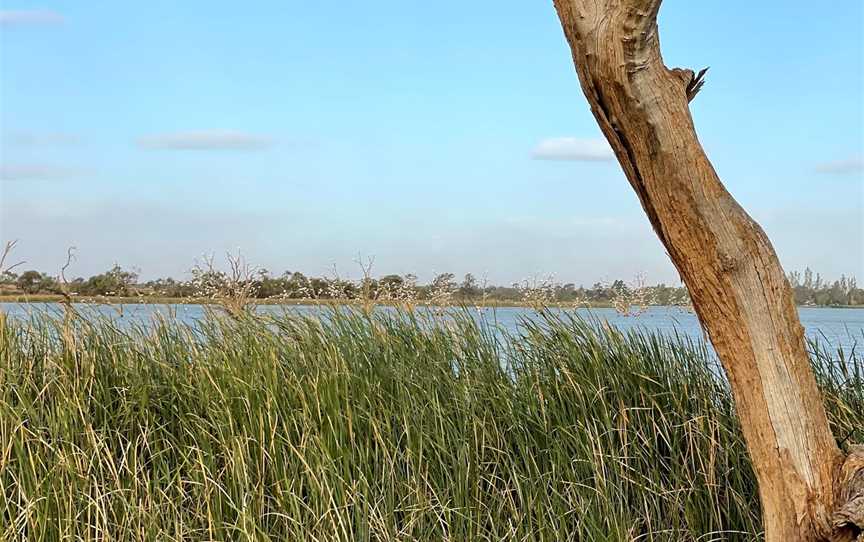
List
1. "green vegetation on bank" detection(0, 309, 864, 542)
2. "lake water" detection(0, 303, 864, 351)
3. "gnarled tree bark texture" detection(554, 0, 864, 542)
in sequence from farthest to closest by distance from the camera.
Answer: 1. "lake water" detection(0, 303, 864, 351)
2. "green vegetation on bank" detection(0, 309, 864, 542)
3. "gnarled tree bark texture" detection(554, 0, 864, 542)

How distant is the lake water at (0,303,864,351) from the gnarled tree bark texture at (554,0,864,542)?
1.25 m

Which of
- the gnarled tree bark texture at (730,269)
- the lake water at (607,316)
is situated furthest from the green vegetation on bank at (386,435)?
the gnarled tree bark texture at (730,269)

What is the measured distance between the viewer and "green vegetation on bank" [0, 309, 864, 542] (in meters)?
3.24

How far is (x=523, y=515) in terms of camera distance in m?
3.23

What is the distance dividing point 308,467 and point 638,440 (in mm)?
1346

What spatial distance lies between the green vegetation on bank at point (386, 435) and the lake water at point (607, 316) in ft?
0.31

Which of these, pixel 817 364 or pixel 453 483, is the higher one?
pixel 817 364

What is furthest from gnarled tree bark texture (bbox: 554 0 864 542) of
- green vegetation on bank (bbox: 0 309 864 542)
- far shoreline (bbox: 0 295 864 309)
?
far shoreline (bbox: 0 295 864 309)

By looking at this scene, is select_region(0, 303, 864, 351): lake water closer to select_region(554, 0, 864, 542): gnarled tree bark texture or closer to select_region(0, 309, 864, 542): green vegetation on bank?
select_region(0, 309, 864, 542): green vegetation on bank

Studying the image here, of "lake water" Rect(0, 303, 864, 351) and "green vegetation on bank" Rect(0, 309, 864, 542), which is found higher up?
"lake water" Rect(0, 303, 864, 351)

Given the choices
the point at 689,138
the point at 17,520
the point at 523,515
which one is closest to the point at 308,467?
the point at 523,515

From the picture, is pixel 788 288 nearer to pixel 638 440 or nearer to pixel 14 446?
pixel 638 440

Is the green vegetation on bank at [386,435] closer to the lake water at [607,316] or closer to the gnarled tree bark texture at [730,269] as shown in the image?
the lake water at [607,316]

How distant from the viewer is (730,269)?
2553mm
